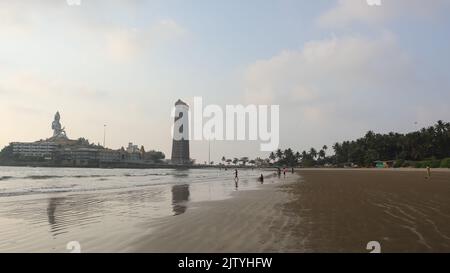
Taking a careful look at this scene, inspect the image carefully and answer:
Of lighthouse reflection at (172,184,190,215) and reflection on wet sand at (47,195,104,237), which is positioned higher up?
reflection on wet sand at (47,195,104,237)

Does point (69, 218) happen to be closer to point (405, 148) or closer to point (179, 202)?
point (179, 202)

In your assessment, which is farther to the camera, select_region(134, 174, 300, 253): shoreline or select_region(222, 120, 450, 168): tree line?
select_region(222, 120, 450, 168): tree line

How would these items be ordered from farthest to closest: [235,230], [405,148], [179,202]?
[405,148], [179,202], [235,230]

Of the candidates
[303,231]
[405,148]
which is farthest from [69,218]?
[405,148]

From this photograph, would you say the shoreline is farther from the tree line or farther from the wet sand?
the tree line

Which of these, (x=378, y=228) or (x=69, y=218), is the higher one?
(x=378, y=228)

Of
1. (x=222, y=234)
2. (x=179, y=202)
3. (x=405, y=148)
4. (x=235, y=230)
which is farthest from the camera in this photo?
(x=405, y=148)

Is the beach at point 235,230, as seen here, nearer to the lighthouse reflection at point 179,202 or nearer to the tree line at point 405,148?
the lighthouse reflection at point 179,202

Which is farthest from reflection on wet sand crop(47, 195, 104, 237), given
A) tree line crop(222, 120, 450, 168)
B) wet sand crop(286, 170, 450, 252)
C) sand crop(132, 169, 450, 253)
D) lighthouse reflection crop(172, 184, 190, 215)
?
tree line crop(222, 120, 450, 168)

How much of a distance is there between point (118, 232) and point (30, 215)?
654 centimetres
